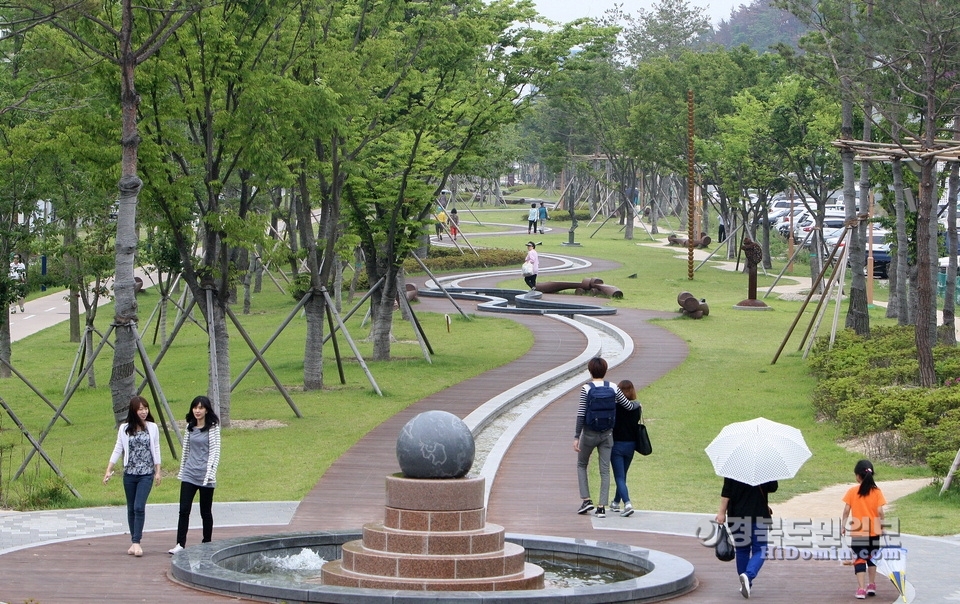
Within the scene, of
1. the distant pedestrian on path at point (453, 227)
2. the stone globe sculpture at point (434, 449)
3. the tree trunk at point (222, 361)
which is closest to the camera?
the stone globe sculpture at point (434, 449)

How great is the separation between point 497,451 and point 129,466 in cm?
660

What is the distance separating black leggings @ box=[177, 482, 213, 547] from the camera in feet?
38.8

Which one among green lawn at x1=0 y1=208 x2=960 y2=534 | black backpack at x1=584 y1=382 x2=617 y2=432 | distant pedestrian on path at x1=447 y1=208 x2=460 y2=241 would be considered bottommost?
green lawn at x1=0 y1=208 x2=960 y2=534

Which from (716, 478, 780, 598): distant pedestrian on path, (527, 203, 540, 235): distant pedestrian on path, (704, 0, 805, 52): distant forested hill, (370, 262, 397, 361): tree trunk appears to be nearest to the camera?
(716, 478, 780, 598): distant pedestrian on path

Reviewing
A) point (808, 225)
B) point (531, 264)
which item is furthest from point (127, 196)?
point (808, 225)

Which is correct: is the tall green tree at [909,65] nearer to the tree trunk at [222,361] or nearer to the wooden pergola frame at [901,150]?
the wooden pergola frame at [901,150]

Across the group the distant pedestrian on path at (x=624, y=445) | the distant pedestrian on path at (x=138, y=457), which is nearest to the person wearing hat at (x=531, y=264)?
the distant pedestrian on path at (x=624, y=445)

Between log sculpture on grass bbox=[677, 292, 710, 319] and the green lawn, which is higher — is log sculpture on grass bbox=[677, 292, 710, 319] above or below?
above

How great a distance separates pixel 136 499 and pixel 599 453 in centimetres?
485

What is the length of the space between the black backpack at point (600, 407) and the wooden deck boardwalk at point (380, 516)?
1069 millimetres

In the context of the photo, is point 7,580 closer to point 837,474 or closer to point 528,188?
point 837,474

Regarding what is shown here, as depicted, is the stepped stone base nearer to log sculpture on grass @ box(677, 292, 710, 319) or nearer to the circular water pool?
the circular water pool

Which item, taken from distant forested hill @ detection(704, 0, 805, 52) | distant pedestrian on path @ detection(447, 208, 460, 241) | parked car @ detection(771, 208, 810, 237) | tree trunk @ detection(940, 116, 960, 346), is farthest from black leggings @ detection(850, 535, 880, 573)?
distant forested hill @ detection(704, 0, 805, 52)

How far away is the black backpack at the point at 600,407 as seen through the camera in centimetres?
1359
